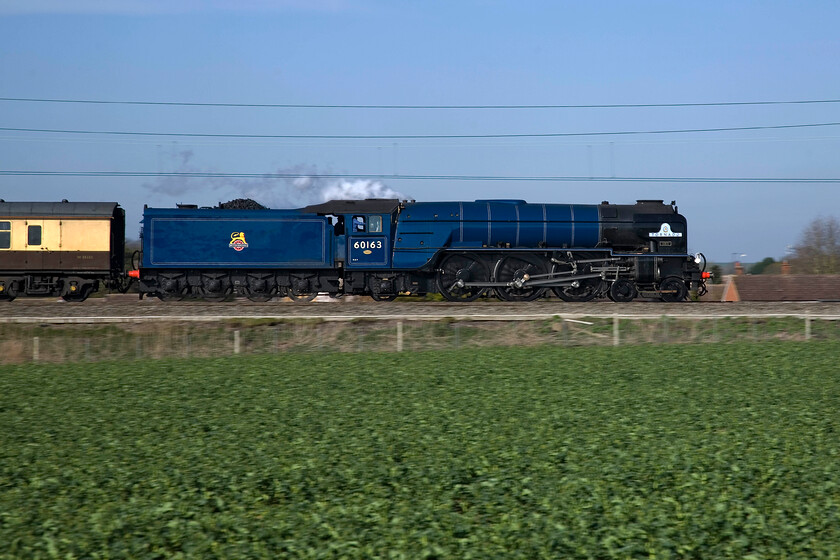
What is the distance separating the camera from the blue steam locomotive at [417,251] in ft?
93.2

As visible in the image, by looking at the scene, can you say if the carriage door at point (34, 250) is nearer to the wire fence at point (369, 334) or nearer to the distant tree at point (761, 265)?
the wire fence at point (369, 334)

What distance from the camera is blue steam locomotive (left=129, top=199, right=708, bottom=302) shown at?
2842 cm

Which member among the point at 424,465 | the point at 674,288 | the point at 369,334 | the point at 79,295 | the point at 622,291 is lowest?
the point at 424,465

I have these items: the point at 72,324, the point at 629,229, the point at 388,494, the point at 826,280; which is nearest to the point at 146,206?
the point at 72,324

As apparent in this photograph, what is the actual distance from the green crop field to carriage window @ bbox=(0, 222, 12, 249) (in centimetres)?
1356

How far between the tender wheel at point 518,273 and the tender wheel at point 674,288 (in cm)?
461

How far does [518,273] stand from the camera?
93.4ft

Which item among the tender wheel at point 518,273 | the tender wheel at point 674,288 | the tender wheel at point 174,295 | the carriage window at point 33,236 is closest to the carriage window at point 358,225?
the tender wheel at point 518,273

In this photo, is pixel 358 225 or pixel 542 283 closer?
pixel 542 283

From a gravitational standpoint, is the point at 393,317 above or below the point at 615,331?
above

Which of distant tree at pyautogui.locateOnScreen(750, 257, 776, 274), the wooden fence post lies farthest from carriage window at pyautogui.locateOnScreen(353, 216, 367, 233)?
distant tree at pyautogui.locateOnScreen(750, 257, 776, 274)

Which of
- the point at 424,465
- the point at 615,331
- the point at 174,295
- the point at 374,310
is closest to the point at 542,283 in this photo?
the point at 615,331

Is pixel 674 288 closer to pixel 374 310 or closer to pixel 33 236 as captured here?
pixel 374 310

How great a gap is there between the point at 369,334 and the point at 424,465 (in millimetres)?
13943
